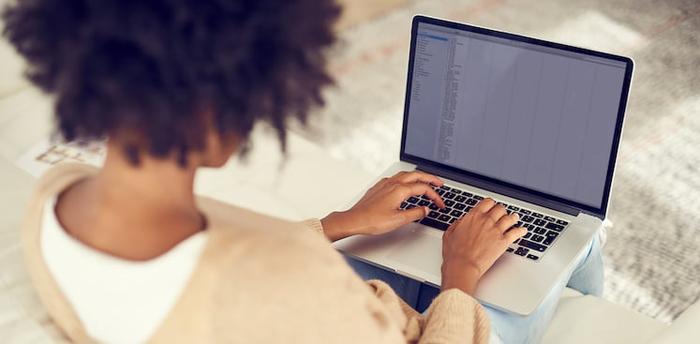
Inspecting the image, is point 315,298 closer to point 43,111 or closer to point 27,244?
point 27,244

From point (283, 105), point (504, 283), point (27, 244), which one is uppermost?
point (283, 105)

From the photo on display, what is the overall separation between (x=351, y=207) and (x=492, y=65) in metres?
0.29

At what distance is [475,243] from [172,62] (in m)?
0.60

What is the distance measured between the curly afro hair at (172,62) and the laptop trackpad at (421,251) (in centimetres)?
56

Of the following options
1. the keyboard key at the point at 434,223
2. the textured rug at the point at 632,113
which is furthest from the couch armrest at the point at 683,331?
the textured rug at the point at 632,113

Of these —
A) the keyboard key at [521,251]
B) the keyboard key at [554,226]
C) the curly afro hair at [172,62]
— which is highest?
the curly afro hair at [172,62]

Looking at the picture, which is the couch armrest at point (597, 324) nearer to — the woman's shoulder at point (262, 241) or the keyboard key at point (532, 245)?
the keyboard key at point (532, 245)

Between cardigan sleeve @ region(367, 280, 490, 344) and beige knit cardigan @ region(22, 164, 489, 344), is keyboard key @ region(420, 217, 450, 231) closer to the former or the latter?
cardigan sleeve @ region(367, 280, 490, 344)

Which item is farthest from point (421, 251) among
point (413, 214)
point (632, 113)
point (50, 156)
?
point (632, 113)

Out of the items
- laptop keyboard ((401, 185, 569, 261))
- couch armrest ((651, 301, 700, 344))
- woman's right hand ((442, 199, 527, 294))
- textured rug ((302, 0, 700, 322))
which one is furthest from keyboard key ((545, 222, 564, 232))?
textured rug ((302, 0, 700, 322))

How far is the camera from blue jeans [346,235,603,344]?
1060 millimetres

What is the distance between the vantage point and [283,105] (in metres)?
0.61

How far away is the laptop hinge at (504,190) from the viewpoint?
1.22 metres

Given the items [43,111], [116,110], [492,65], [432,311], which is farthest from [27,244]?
[43,111]
